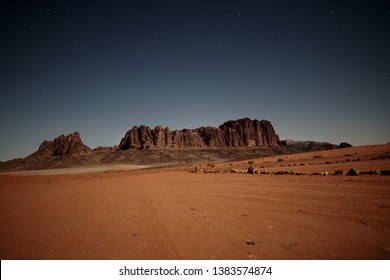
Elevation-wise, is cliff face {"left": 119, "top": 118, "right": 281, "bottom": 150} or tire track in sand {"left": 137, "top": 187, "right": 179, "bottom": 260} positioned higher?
cliff face {"left": 119, "top": 118, "right": 281, "bottom": 150}

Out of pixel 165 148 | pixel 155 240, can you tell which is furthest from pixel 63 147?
pixel 155 240

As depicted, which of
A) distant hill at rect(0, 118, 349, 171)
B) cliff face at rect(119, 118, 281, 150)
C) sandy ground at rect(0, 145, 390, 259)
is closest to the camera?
sandy ground at rect(0, 145, 390, 259)

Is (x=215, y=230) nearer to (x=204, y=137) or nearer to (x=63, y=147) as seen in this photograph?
(x=63, y=147)

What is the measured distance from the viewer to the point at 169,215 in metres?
5.81

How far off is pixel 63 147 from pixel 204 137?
339ft

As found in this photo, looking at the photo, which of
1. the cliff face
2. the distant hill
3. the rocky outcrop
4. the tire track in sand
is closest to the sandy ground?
the tire track in sand

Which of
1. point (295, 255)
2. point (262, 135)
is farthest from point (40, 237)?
point (262, 135)

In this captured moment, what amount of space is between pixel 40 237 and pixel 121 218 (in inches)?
66.6

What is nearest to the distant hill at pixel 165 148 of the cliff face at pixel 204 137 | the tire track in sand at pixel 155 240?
the cliff face at pixel 204 137

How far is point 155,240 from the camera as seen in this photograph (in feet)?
13.4

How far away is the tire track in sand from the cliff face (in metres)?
149

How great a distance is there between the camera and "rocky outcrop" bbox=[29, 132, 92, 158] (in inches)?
5831

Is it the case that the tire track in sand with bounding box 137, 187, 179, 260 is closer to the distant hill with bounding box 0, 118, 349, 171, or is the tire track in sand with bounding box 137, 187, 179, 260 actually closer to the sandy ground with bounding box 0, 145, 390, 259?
the sandy ground with bounding box 0, 145, 390, 259
